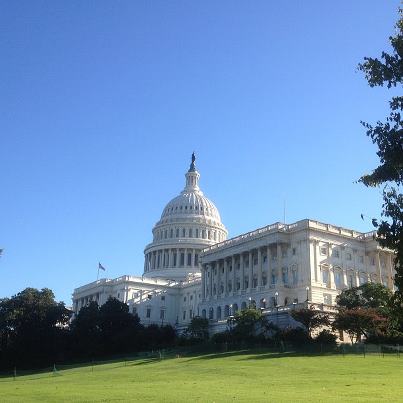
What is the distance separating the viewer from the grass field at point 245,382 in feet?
109

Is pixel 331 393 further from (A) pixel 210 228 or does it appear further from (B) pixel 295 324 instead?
(A) pixel 210 228

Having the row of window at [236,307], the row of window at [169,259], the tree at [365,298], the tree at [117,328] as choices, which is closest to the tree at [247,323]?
the tree at [365,298]

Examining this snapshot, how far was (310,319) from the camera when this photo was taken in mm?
80375

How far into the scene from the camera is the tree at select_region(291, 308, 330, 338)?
80.4 meters

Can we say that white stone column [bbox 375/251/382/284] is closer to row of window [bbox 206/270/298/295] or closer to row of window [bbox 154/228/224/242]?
row of window [bbox 206/270/298/295]

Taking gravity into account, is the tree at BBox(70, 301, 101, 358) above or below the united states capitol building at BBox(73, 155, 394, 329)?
below

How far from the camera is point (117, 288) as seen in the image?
158 metres

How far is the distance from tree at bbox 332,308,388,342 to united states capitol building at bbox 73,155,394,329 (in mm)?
11864

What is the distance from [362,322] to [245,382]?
119 ft

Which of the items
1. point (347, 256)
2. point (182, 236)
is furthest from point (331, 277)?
point (182, 236)

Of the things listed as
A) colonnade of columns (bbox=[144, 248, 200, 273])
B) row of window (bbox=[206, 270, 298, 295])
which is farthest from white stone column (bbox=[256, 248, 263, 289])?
colonnade of columns (bbox=[144, 248, 200, 273])

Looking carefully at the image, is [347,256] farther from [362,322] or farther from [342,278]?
[362,322]

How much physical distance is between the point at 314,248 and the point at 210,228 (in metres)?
76.4

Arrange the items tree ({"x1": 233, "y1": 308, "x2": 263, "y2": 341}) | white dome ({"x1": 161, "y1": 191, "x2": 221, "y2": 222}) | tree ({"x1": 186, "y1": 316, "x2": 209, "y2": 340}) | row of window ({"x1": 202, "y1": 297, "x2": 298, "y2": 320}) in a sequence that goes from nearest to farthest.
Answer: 1. tree ({"x1": 233, "y1": 308, "x2": 263, "y2": 341})
2. tree ({"x1": 186, "y1": 316, "x2": 209, "y2": 340})
3. row of window ({"x1": 202, "y1": 297, "x2": 298, "y2": 320})
4. white dome ({"x1": 161, "y1": 191, "x2": 221, "y2": 222})
